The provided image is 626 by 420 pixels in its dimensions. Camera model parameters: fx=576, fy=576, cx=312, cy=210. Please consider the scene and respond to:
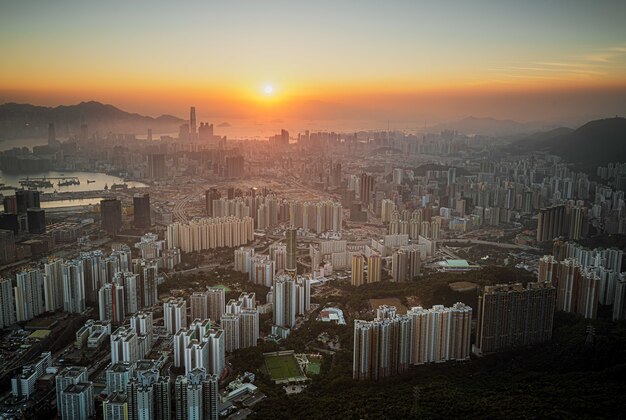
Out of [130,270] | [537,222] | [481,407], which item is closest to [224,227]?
[130,270]

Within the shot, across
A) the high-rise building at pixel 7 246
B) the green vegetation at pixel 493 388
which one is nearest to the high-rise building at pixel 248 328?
the green vegetation at pixel 493 388

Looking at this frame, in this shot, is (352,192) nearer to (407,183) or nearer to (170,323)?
(407,183)

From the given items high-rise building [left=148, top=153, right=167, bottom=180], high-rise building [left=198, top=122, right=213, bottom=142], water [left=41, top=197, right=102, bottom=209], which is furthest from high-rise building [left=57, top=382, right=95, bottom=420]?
high-rise building [left=148, top=153, right=167, bottom=180]

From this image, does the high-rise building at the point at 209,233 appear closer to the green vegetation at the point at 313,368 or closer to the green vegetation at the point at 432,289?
the green vegetation at the point at 432,289

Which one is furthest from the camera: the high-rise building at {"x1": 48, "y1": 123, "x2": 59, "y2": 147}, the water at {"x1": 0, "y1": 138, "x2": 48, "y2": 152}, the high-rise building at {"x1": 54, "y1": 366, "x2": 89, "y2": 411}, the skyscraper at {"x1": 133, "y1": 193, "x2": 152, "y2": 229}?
the skyscraper at {"x1": 133, "y1": 193, "x2": 152, "y2": 229}

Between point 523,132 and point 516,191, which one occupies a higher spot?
point 523,132

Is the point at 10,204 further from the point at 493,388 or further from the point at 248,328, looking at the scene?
the point at 493,388

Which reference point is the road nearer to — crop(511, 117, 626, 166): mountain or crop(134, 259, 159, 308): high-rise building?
crop(511, 117, 626, 166): mountain
